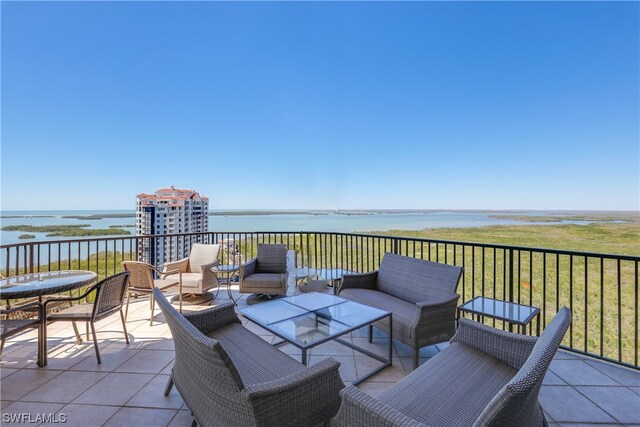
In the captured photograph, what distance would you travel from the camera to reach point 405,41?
22.1 feet

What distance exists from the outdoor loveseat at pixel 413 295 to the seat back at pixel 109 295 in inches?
94.4

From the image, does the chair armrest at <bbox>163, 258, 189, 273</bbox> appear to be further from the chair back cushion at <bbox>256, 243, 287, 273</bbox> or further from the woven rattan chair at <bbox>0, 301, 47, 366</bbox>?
the woven rattan chair at <bbox>0, 301, 47, 366</bbox>

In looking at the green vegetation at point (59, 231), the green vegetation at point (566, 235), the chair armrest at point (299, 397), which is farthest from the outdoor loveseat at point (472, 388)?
the green vegetation at point (566, 235)

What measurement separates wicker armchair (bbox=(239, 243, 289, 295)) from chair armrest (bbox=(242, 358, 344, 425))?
2.77 metres

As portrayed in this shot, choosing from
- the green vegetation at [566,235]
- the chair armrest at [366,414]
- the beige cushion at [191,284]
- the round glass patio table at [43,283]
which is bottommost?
the green vegetation at [566,235]

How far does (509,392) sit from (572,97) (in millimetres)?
12425

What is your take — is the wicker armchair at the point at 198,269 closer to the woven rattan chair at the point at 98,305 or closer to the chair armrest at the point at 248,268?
the chair armrest at the point at 248,268

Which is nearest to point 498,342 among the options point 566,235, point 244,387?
point 244,387

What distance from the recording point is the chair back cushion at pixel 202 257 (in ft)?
14.2

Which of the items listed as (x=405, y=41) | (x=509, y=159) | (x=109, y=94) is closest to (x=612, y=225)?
(x=509, y=159)

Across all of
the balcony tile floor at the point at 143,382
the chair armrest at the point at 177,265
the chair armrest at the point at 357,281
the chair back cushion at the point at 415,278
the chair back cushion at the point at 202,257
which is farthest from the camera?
the chair back cushion at the point at 202,257

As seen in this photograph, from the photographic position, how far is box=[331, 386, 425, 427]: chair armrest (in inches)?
34.6

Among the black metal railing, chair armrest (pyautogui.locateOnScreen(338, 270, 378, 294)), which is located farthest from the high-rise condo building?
chair armrest (pyautogui.locateOnScreen(338, 270, 378, 294))

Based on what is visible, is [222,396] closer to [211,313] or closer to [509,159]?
[211,313]
